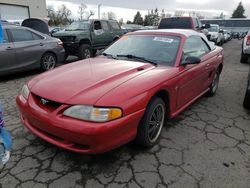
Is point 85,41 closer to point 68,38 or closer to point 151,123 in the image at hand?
point 68,38

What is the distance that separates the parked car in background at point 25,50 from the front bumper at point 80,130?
161 inches

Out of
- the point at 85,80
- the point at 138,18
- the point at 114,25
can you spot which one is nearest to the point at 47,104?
the point at 85,80

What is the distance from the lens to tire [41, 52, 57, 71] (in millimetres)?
6953

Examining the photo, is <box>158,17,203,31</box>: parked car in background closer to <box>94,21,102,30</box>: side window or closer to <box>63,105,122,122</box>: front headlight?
<box>94,21,102,30</box>: side window

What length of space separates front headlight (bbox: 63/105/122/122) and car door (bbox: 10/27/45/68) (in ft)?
15.6

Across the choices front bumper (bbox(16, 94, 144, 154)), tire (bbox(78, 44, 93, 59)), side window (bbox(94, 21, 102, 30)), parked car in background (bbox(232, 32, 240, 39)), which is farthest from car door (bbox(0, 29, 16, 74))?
parked car in background (bbox(232, 32, 240, 39))

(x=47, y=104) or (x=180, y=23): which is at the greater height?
(x=180, y=23)

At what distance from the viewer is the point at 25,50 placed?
20.8ft

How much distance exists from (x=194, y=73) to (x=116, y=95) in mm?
1808

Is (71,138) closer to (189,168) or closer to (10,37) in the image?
(189,168)

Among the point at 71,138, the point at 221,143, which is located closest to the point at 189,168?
the point at 221,143

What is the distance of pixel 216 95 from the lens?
519cm

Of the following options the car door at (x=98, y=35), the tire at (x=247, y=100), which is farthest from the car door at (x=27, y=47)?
the tire at (x=247, y=100)

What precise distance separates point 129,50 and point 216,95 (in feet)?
8.60
